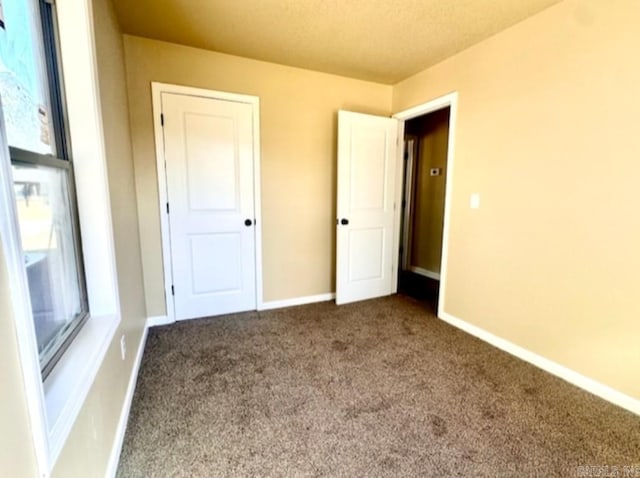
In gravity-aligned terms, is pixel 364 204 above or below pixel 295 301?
above

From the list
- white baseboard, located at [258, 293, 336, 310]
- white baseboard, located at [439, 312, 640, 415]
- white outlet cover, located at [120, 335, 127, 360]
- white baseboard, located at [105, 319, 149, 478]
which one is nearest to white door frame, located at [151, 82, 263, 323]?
white baseboard, located at [258, 293, 336, 310]

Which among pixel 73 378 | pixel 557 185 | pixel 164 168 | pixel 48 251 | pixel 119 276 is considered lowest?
pixel 73 378

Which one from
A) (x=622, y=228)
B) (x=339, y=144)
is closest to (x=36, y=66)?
(x=339, y=144)

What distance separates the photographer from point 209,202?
2842 mm

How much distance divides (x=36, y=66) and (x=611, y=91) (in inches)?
113

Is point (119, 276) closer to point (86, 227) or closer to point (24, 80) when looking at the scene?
point (86, 227)

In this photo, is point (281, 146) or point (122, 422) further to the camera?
point (281, 146)

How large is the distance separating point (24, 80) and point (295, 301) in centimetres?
269

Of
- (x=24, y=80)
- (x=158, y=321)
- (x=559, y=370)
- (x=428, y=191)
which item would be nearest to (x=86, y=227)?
(x=24, y=80)

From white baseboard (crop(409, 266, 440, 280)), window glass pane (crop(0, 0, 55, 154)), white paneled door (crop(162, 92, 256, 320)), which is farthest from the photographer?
white baseboard (crop(409, 266, 440, 280))

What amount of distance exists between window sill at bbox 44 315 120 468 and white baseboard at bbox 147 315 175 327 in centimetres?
143

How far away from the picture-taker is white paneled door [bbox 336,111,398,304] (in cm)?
317

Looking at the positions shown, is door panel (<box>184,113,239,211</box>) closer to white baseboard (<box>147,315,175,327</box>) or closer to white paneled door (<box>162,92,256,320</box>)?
white paneled door (<box>162,92,256,320</box>)

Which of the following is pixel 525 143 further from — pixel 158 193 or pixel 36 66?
pixel 158 193
